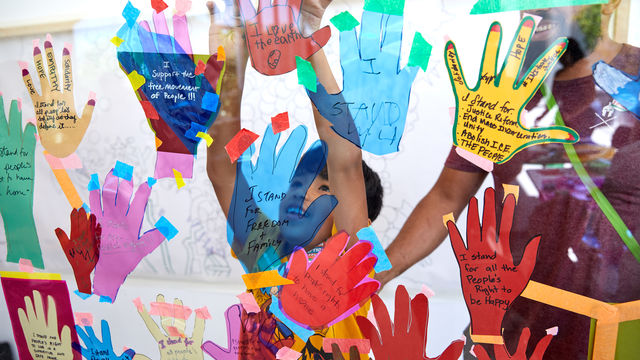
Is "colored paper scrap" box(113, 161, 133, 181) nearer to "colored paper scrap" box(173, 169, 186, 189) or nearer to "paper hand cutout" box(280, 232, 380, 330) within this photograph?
"colored paper scrap" box(173, 169, 186, 189)

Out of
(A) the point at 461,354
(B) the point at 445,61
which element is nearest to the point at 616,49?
(B) the point at 445,61

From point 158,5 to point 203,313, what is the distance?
882 mm

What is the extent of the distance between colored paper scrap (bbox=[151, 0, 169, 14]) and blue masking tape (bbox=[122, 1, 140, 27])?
53 mm

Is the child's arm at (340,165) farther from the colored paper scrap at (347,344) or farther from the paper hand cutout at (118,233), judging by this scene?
the paper hand cutout at (118,233)

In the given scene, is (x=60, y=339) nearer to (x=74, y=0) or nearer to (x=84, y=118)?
(x=84, y=118)

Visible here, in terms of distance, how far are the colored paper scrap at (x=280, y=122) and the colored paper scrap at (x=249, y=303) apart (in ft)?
1.54

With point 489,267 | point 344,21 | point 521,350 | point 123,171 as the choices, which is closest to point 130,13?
point 123,171

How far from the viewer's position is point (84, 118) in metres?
1.24

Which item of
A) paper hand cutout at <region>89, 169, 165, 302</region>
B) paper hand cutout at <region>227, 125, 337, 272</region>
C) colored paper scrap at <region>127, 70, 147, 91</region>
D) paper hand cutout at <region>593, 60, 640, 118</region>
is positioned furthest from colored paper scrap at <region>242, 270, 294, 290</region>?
paper hand cutout at <region>593, 60, 640, 118</region>

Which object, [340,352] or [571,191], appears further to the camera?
[340,352]

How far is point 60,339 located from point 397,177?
1238 mm

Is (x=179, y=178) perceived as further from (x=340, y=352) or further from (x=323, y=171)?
(x=340, y=352)

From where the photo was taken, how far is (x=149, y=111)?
1179 mm

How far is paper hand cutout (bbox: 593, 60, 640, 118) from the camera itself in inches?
35.3
